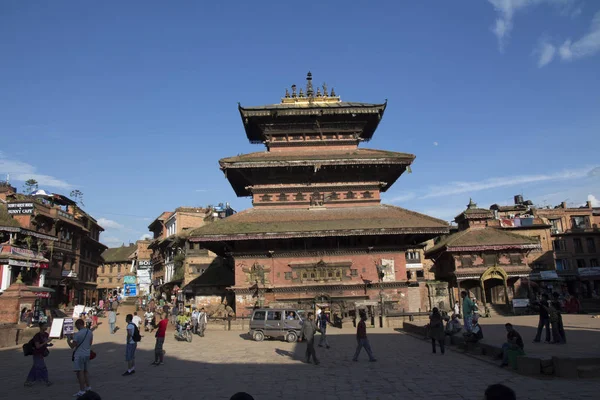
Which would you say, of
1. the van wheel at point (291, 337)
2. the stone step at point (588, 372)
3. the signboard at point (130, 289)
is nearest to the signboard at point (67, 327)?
the van wheel at point (291, 337)

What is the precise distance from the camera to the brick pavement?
395 inches

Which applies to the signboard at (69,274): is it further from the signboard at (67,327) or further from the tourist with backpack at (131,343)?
the tourist with backpack at (131,343)

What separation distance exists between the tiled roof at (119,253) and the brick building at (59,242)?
28.0m

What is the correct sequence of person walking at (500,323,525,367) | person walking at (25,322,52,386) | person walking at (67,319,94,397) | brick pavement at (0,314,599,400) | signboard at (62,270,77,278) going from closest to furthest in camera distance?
brick pavement at (0,314,599,400) < person walking at (67,319,94,397) < person walking at (25,322,52,386) < person walking at (500,323,525,367) < signboard at (62,270,77,278)

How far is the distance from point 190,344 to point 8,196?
37.3m

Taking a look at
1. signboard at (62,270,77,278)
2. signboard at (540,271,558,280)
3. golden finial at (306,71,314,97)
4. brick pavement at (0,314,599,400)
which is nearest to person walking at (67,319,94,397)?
brick pavement at (0,314,599,400)

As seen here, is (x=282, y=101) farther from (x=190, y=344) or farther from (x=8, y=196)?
(x=8, y=196)

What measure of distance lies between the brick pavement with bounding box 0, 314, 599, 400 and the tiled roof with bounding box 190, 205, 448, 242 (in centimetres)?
837

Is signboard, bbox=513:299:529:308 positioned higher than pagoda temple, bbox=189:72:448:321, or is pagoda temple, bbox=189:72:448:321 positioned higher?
pagoda temple, bbox=189:72:448:321

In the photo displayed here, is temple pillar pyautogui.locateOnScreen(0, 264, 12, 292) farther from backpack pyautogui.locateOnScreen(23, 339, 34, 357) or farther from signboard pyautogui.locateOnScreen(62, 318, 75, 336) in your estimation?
backpack pyautogui.locateOnScreen(23, 339, 34, 357)

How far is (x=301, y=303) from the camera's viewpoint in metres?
26.6

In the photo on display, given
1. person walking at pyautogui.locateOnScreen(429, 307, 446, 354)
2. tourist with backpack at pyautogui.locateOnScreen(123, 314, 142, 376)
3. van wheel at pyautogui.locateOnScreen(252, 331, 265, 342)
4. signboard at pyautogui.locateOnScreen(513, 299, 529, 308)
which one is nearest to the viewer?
tourist with backpack at pyautogui.locateOnScreen(123, 314, 142, 376)

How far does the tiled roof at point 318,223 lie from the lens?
25733 mm

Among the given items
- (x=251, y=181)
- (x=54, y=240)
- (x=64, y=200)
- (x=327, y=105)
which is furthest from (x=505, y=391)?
(x=64, y=200)
